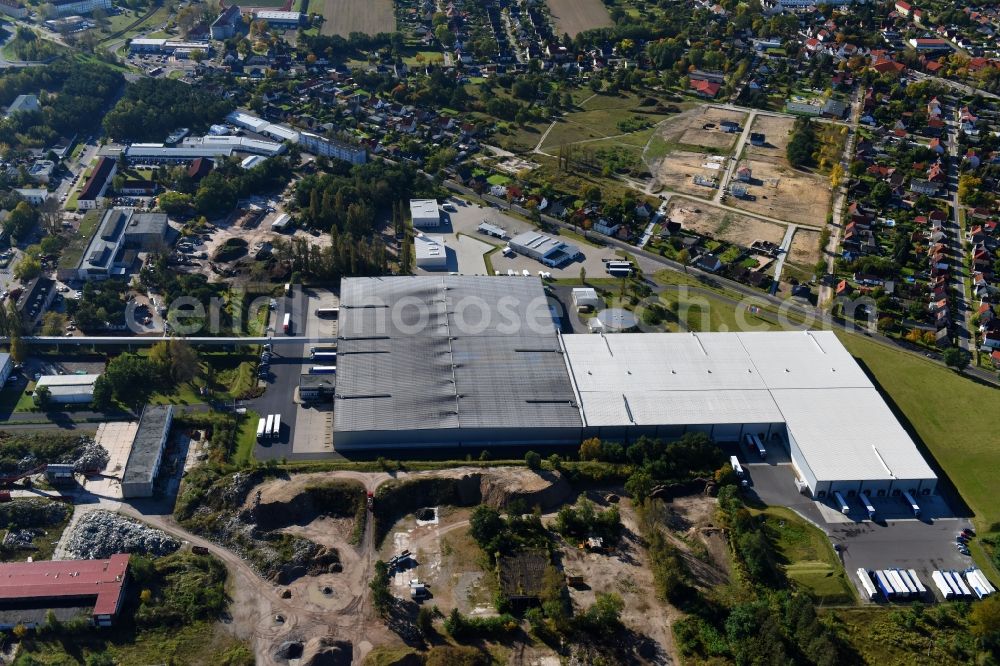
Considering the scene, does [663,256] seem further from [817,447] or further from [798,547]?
[798,547]

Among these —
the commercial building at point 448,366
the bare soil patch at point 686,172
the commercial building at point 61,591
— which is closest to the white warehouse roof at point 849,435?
the commercial building at point 448,366

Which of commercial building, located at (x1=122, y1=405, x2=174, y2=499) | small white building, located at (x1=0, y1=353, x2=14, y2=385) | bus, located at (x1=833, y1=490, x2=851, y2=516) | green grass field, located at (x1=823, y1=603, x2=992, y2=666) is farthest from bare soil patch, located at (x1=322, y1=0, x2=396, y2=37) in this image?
green grass field, located at (x1=823, y1=603, x2=992, y2=666)

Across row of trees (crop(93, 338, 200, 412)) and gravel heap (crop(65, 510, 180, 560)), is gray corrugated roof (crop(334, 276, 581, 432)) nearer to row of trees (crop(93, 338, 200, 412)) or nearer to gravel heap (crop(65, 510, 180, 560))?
row of trees (crop(93, 338, 200, 412))

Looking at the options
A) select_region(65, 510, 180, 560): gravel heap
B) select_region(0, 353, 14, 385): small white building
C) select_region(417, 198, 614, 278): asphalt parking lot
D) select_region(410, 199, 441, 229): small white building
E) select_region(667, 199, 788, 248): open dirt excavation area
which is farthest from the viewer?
select_region(667, 199, 788, 248): open dirt excavation area

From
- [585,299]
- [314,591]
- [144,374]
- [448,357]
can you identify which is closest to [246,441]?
[144,374]

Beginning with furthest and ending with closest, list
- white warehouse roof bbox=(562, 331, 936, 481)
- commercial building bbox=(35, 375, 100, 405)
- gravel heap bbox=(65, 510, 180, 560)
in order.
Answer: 1. commercial building bbox=(35, 375, 100, 405)
2. white warehouse roof bbox=(562, 331, 936, 481)
3. gravel heap bbox=(65, 510, 180, 560)

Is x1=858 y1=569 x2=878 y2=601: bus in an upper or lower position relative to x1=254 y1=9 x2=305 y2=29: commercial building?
upper

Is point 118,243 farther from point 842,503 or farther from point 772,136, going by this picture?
point 772,136

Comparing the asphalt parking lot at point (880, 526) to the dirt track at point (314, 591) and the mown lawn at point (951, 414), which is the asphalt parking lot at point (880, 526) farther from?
the dirt track at point (314, 591)
